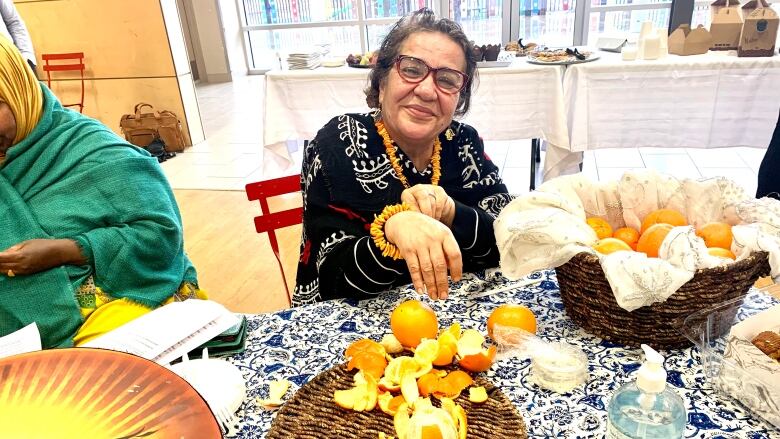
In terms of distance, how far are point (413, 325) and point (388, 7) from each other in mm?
7583

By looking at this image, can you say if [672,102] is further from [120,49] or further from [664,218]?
[120,49]

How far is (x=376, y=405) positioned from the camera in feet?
2.56

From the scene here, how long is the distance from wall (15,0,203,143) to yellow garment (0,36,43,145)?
4.10 metres

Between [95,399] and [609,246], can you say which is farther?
[609,246]

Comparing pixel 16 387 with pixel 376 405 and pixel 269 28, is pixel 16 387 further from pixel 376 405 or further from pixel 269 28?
pixel 269 28

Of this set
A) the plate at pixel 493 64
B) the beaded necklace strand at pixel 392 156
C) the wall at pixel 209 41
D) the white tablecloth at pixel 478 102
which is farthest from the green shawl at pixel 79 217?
the wall at pixel 209 41

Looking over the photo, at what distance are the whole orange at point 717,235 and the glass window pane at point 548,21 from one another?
6158mm

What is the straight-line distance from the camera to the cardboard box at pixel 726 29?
2.96m

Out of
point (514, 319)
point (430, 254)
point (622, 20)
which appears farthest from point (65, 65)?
point (622, 20)

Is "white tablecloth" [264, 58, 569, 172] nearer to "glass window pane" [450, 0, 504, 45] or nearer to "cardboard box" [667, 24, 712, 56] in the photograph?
"cardboard box" [667, 24, 712, 56]

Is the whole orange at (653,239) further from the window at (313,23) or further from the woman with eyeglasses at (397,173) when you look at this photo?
the window at (313,23)

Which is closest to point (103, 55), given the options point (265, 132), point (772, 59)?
point (265, 132)

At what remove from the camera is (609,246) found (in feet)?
2.88

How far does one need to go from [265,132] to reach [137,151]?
2.17 m
